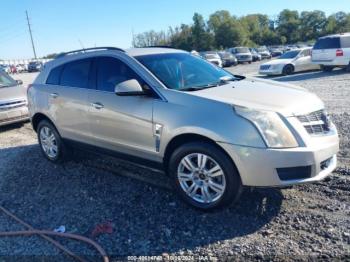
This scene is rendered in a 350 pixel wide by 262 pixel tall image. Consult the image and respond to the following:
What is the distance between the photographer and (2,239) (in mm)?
3791

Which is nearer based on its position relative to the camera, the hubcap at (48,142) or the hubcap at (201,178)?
the hubcap at (201,178)

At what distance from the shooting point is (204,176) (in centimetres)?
389

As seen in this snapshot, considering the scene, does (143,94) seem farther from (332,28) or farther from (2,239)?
(332,28)

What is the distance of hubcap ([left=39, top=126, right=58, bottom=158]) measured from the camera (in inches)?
234

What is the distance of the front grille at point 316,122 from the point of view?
143 inches

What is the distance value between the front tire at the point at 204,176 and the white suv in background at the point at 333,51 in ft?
50.9

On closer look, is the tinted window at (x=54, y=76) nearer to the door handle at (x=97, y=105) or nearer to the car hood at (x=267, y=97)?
the door handle at (x=97, y=105)

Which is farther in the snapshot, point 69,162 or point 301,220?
point 69,162

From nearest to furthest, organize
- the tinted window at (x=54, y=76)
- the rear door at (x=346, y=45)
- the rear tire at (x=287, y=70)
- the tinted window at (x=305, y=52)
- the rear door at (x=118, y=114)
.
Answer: the rear door at (x=118, y=114), the tinted window at (x=54, y=76), the rear door at (x=346, y=45), the rear tire at (x=287, y=70), the tinted window at (x=305, y=52)

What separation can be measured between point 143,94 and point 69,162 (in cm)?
246

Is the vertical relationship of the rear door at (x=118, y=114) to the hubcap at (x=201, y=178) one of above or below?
above

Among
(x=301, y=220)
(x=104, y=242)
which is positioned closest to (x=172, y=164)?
(x=104, y=242)

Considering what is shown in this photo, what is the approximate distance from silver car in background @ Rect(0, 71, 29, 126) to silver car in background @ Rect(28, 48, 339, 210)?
4.09 m

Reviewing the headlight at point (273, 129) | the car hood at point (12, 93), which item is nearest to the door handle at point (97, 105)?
the headlight at point (273, 129)
